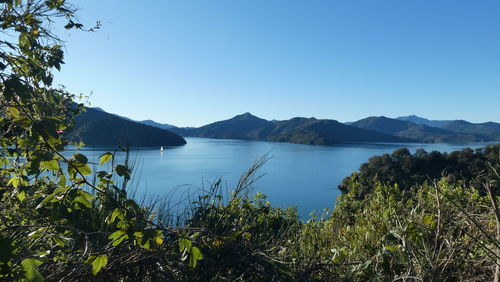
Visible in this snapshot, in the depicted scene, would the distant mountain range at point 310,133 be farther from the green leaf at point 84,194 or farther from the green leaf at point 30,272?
the green leaf at point 30,272

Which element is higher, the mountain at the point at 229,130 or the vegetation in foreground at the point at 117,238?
the mountain at the point at 229,130

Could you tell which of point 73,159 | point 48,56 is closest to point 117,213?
point 73,159

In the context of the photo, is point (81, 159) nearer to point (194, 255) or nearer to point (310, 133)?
point (194, 255)

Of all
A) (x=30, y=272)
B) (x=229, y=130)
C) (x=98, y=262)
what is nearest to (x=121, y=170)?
(x=98, y=262)

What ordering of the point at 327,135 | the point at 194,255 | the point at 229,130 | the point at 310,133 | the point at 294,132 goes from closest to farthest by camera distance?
the point at 194,255 < the point at 310,133 < the point at 327,135 < the point at 294,132 < the point at 229,130

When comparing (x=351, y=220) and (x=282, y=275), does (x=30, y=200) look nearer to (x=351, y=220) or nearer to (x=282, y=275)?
(x=282, y=275)

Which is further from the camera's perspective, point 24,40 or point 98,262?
point 24,40

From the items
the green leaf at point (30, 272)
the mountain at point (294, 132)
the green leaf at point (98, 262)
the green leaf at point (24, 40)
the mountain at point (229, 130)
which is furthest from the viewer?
the mountain at point (229, 130)

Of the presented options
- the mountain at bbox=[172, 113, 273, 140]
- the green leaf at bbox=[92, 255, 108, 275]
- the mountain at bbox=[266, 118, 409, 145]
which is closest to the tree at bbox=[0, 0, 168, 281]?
the green leaf at bbox=[92, 255, 108, 275]

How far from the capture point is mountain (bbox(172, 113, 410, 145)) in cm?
13662

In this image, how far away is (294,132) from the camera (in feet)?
489

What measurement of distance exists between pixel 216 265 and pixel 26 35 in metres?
1.40

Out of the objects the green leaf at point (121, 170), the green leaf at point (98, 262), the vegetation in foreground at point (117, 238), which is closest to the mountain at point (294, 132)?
the vegetation in foreground at point (117, 238)

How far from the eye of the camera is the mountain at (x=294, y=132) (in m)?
137
